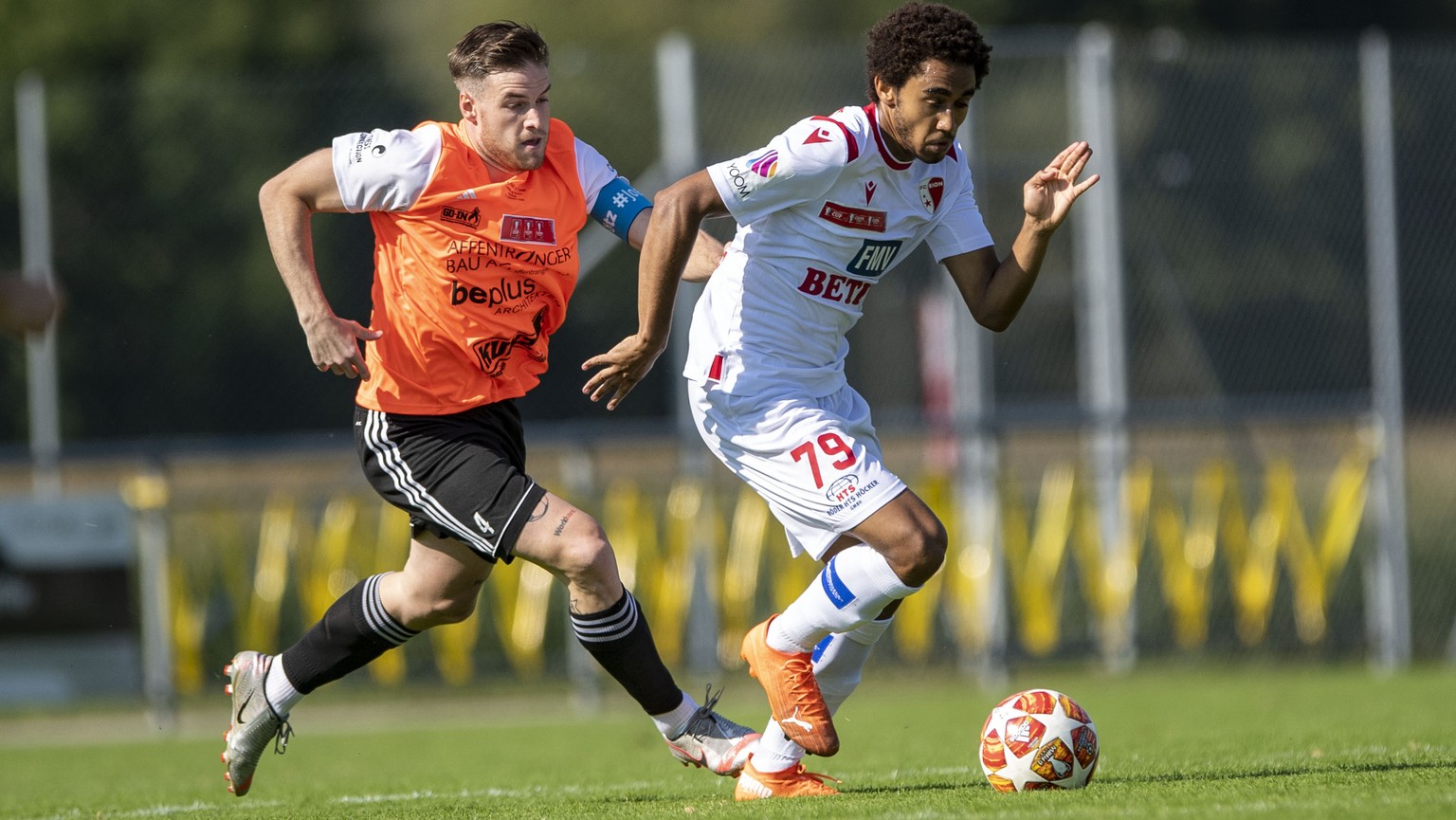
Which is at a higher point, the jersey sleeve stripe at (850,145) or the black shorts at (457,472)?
the jersey sleeve stripe at (850,145)

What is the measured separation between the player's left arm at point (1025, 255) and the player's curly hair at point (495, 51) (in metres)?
1.39

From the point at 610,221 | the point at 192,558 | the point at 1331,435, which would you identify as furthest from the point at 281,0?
the point at 610,221

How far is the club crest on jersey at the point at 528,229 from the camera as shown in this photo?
5152 mm

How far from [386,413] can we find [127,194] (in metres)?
8.41

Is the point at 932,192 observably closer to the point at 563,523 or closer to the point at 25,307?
the point at 563,523

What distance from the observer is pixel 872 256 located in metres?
5.12

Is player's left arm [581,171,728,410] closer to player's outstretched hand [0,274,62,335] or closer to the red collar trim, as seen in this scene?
the red collar trim

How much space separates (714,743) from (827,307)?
1334mm

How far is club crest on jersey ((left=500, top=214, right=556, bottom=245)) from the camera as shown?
5152 mm

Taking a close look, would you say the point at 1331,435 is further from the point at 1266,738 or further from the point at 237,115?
the point at 237,115

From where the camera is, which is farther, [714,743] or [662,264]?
[714,743]

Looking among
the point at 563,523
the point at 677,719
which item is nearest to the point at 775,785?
the point at 677,719

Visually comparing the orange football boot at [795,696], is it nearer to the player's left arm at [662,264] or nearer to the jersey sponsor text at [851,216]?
the player's left arm at [662,264]

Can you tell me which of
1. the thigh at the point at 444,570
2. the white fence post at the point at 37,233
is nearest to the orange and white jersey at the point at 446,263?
the thigh at the point at 444,570
